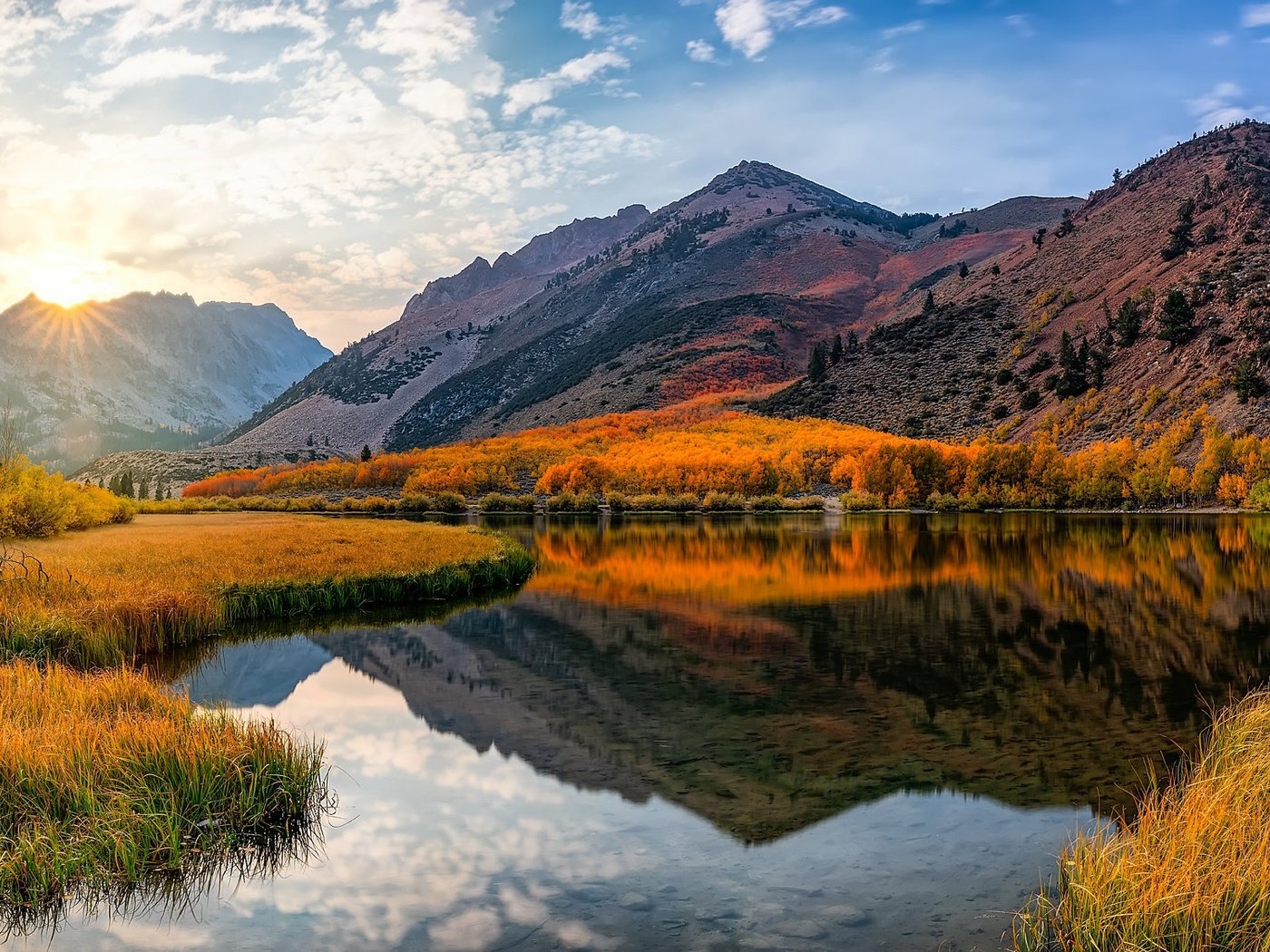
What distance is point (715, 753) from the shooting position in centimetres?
1481

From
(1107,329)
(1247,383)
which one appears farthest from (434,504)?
(1247,383)

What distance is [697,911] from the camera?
369 inches

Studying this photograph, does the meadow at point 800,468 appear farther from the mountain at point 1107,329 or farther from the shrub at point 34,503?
the shrub at point 34,503

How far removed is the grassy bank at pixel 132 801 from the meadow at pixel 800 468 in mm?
79355

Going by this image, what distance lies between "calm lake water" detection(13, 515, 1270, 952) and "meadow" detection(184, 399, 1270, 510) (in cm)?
4907

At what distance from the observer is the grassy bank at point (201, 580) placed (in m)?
20.4

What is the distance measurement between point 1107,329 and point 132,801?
112092 millimetres

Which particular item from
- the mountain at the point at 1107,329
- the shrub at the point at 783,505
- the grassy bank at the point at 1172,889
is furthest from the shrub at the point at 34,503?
the mountain at the point at 1107,329

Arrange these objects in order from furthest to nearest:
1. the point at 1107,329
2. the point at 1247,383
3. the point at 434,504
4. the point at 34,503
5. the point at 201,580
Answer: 1. the point at 1107,329
2. the point at 434,504
3. the point at 1247,383
4. the point at 34,503
5. the point at 201,580

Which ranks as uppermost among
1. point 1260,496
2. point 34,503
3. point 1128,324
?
point 1128,324

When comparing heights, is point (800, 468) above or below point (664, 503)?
above

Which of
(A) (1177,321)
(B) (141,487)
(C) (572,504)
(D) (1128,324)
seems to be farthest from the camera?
(B) (141,487)

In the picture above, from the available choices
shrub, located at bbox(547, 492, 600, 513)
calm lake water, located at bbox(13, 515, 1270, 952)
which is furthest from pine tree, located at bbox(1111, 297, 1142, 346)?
calm lake water, located at bbox(13, 515, 1270, 952)

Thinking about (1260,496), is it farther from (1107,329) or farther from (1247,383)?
(1107,329)
